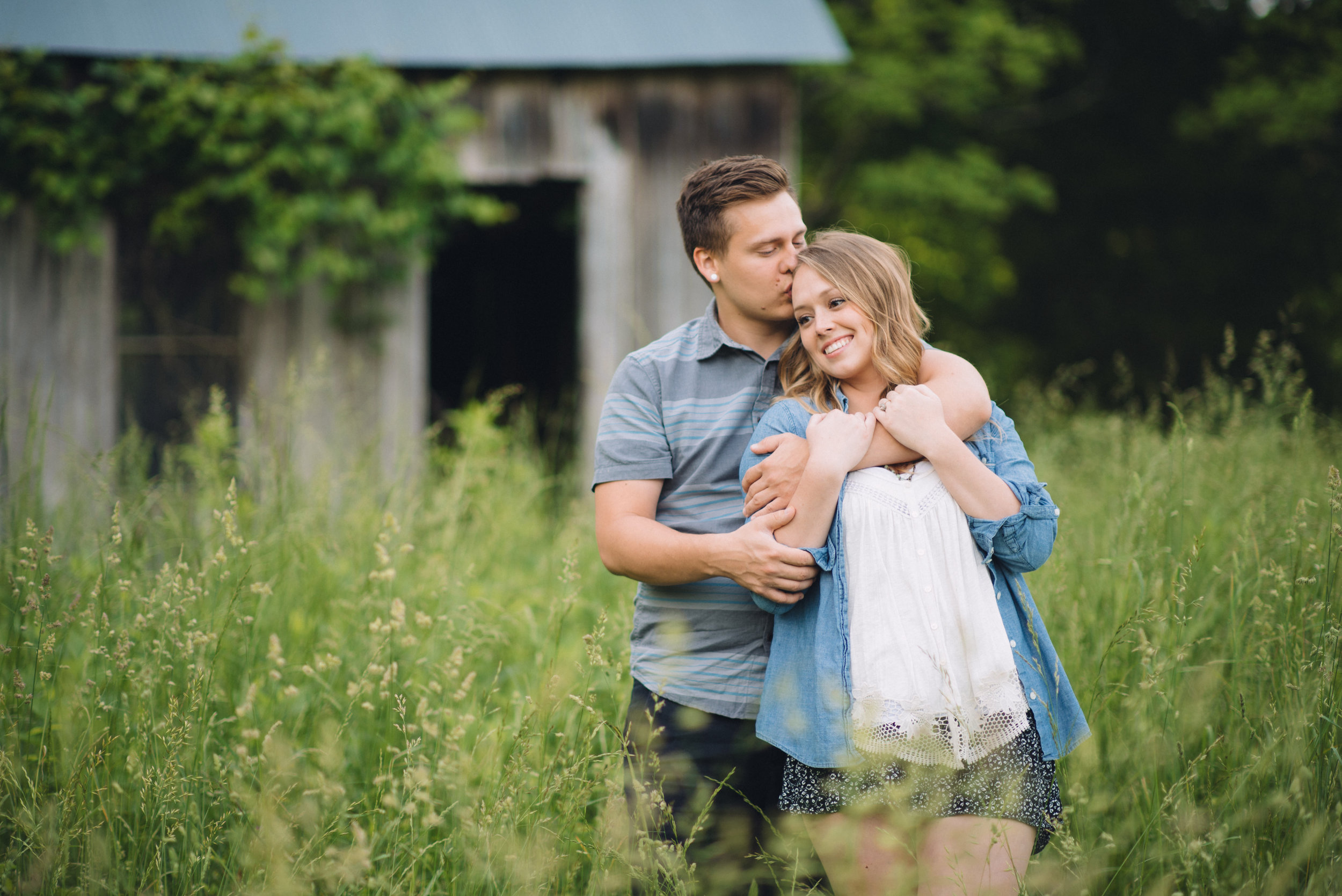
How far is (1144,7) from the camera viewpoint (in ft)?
50.0

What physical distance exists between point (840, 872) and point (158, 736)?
1.40 metres

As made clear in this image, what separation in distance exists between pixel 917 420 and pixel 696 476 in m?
0.53

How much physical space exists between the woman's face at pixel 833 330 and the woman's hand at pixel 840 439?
0.41 feet

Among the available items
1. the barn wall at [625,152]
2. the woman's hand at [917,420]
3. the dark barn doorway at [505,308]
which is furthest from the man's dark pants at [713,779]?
the dark barn doorway at [505,308]

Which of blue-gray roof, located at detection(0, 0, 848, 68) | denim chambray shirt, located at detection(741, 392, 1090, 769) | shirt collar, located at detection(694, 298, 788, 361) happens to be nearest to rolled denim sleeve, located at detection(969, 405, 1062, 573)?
denim chambray shirt, located at detection(741, 392, 1090, 769)

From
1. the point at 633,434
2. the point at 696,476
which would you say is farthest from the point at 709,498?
the point at 633,434

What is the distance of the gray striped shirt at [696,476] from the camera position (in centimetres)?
214

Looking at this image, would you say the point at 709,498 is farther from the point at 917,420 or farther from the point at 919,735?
the point at 919,735

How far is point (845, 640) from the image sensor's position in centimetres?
186

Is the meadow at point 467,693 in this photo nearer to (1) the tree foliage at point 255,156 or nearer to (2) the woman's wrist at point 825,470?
(2) the woman's wrist at point 825,470

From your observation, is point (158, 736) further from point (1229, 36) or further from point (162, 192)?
point (1229, 36)

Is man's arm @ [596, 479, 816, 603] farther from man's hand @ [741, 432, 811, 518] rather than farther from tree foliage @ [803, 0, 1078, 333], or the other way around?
tree foliage @ [803, 0, 1078, 333]

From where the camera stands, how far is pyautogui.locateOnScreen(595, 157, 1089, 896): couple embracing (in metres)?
1.81

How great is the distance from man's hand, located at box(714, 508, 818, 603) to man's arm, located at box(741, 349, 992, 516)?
0.04 meters
